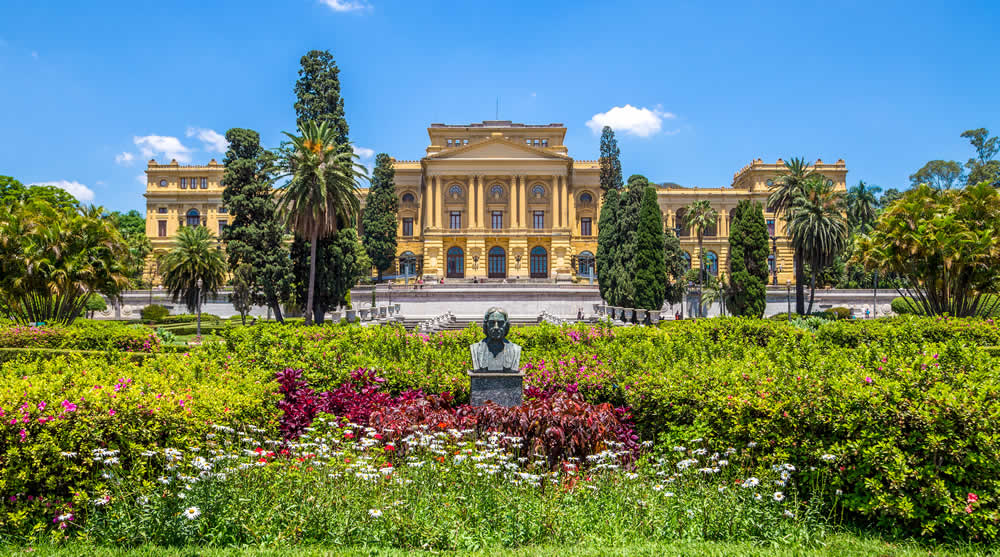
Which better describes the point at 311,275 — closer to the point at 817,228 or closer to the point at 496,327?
the point at 496,327

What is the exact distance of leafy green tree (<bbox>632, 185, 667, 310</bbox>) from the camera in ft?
117

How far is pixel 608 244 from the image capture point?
143 feet

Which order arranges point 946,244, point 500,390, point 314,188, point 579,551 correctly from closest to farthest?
point 579,551 < point 500,390 < point 946,244 < point 314,188

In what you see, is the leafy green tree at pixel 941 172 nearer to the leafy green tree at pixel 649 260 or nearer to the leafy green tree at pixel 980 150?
the leafy green tree at pixel 980 150

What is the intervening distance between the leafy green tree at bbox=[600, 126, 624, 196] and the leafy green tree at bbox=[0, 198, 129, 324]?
5208 cm

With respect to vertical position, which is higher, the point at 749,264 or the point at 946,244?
the point at 946,244

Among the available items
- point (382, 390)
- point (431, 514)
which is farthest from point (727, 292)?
point (431, 514)

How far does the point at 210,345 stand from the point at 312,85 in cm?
3930

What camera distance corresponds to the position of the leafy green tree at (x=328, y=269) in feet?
102

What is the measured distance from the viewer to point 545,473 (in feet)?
21.3

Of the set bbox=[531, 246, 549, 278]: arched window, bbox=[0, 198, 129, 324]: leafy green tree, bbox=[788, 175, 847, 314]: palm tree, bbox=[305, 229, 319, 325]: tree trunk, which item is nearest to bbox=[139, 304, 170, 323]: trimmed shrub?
bbox=[305, 229, 319, 325]: tree trunk

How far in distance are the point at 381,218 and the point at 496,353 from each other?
4889 centimetres

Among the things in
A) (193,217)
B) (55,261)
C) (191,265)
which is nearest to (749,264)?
(191,265)

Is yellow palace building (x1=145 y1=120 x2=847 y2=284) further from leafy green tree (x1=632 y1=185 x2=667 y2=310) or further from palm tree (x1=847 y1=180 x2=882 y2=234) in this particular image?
leafy green tree (x1=632 y1=185 x2=667 y2=310)
